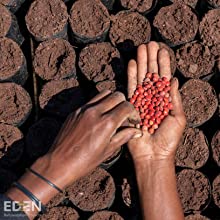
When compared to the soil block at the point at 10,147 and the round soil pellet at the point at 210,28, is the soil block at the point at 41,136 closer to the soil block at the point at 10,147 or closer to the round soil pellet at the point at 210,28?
the soil block at the point at 10,147

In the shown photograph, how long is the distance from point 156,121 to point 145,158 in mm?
264

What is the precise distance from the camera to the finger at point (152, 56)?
2.91 m

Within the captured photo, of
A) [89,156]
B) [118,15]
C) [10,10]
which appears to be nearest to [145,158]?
[89,156]

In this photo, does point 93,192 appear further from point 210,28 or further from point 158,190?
point 210,28

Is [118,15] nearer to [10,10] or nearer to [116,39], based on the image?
[116,39]

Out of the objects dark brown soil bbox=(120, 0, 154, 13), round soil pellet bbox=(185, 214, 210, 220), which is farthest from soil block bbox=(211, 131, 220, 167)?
dark brown soil bbox=(120, 0, 154, 13)

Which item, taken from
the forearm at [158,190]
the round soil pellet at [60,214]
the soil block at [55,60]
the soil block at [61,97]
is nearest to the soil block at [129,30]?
the soil block at [55,60]

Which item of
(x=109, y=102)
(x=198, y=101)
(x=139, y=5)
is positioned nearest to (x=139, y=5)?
(x=139, y=5)

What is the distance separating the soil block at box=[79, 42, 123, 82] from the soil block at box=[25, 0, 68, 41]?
10.6 inches

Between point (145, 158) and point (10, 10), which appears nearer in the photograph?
point (145, 158)

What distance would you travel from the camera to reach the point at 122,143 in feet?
8.25

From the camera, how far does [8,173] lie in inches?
114

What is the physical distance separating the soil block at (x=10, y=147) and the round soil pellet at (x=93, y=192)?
0.45 metres

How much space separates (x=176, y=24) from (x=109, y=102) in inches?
41.5
